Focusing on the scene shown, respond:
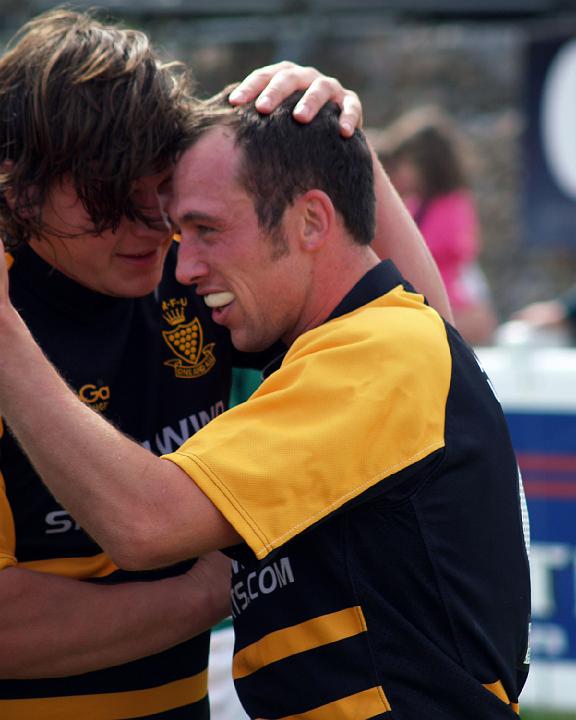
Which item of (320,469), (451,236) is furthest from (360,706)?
(451,236)

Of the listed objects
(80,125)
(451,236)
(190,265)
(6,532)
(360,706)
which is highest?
(80,125)

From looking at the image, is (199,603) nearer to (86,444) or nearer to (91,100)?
(86,444)

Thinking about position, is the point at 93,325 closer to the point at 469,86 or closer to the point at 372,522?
the point at 372,522

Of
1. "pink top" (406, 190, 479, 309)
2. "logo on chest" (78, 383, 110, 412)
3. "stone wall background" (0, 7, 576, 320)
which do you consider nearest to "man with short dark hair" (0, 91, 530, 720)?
"logo on chest" (78, 383, 110, 412)

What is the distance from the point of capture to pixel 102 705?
7.29ft

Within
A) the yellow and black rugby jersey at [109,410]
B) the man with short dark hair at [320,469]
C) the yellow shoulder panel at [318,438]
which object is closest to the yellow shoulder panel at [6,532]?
the yellow and black rugby jersey at [109,410]

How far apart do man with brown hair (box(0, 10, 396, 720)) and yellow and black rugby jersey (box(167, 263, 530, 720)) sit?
281mm

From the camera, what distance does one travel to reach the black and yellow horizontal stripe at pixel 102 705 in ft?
7.17

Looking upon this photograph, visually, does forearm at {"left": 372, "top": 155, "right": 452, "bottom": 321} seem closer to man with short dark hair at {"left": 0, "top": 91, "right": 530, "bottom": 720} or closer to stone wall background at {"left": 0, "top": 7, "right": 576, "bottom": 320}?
man with short dark hair at {"left": 0, "top": 91, "right": 530, "bottom": 720}

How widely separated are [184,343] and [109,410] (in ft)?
0.70

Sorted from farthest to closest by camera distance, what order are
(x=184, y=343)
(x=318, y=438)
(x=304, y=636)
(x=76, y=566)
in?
(x=184, y=343) → (x=76, y=566) → (x=304, y=636) → (x=318, y=438)

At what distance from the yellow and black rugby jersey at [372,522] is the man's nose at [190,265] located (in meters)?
0.24

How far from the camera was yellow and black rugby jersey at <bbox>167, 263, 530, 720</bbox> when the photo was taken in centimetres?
184

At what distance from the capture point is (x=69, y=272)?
2225mm
